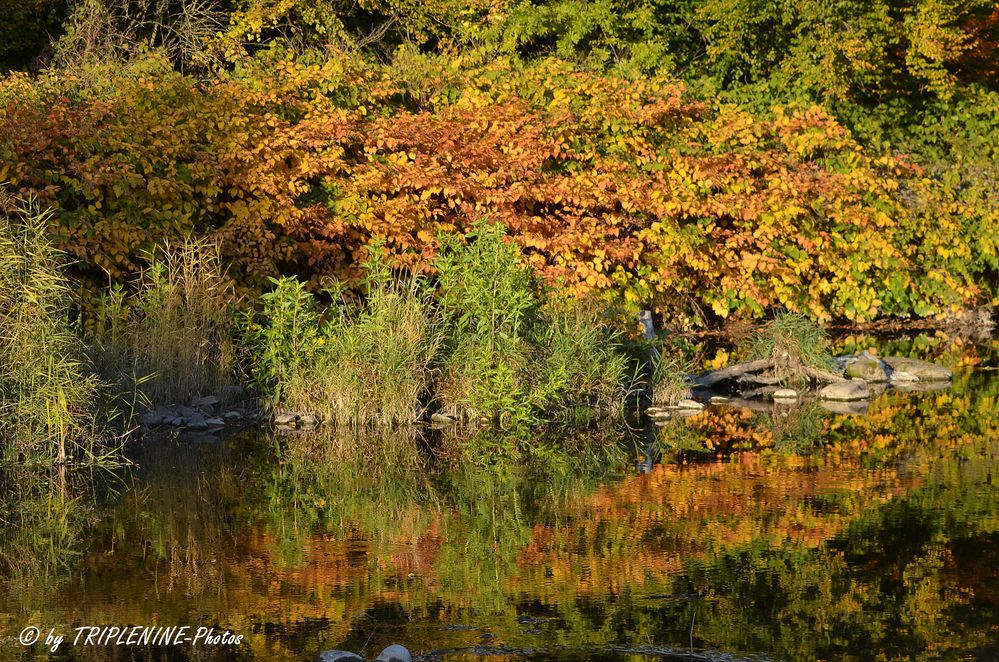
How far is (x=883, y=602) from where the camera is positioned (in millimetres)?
6625

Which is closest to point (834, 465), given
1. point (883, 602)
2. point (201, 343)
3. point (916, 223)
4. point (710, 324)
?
point (883, 602)

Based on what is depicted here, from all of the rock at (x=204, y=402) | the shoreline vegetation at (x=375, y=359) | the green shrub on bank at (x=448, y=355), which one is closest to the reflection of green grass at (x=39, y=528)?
the shoreline vegetation at (x=375, y=359)

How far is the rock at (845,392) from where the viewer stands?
47.8 feet

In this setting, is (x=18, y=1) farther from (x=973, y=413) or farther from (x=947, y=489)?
(x=947, y=489)

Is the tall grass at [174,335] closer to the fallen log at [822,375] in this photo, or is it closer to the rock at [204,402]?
the rock at [204,402]

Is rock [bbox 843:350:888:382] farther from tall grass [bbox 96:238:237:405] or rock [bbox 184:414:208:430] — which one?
rock [bbox 184:414:208:430]

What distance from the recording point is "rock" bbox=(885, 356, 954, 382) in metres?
15.7

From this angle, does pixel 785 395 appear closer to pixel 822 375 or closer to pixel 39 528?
pixel 822 375

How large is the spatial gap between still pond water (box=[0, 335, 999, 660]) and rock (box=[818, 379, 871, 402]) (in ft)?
8.54

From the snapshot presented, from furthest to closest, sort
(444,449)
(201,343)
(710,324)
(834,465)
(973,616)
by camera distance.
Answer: (710,324), (201,343), (444,449), (834,465), (973,616)

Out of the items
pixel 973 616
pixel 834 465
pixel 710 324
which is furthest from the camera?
pixel 710 324

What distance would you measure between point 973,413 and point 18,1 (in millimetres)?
14547

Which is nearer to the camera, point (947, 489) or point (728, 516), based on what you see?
point (728, 516)

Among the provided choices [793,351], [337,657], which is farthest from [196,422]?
[337,657]
